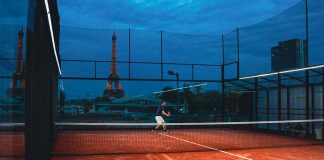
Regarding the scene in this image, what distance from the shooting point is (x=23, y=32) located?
223cm

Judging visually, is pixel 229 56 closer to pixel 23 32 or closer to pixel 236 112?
pixel 236 112

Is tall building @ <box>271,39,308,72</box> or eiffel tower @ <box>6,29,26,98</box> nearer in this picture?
eiffel tower @ <box>6,29,26,98</box>

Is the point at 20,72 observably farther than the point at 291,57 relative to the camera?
No

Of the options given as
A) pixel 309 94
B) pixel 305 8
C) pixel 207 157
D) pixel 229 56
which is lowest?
pixel 207 157

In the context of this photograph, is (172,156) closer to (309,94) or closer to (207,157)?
(207,157)

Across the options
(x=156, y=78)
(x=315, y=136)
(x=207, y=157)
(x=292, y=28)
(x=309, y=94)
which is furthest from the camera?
(x=292, y=28)

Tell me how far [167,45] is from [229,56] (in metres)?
4.50

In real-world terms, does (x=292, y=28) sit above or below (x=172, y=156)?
above

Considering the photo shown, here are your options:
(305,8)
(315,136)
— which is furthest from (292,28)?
(315,136)

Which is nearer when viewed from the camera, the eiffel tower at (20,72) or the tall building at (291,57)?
the eiffel tower at (20,72)

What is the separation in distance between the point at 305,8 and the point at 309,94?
4474 mm

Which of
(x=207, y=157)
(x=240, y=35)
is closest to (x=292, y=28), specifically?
(x=240, y=35)

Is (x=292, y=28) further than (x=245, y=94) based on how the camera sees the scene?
Yes

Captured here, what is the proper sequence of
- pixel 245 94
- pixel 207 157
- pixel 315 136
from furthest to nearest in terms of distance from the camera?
pixel 245 94 → pixel 315 136 → pixel 207 157
